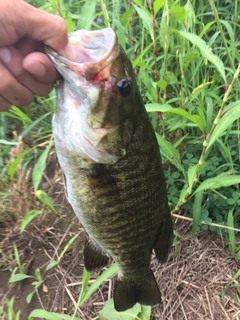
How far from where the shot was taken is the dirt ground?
1.94 metres

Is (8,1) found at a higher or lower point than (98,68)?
higher

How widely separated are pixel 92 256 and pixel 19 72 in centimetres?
82

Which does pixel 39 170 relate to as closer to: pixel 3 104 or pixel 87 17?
pixel 3 104

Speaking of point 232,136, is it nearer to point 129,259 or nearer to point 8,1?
point 129,259

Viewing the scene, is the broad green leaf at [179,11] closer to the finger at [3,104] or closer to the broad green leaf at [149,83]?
the broad green leaf at [149,83]

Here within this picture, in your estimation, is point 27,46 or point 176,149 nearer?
point 27,46

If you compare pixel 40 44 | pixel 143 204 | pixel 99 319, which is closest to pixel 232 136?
pixel 143 204

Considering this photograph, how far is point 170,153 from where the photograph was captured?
1.66 m

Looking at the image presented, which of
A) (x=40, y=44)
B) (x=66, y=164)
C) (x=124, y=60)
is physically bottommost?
(x=66, y=164)

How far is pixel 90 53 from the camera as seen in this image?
40.8 inches

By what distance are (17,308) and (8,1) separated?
158 cm

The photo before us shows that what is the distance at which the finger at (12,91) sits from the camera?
1.14 metres

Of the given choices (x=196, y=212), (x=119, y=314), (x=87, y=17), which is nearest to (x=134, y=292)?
(x=119, y=314)

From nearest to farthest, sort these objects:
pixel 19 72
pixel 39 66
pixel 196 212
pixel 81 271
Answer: pixel 39 66, pixel 19 72, pixel 196 212, pixel 81 271
